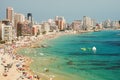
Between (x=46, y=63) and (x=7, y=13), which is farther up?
(x=7, y=13)

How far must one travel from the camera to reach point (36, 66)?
5306cm

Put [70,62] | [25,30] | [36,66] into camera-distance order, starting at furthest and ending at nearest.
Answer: [25,30], [70,62], [36,66]

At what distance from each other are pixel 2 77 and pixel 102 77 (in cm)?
1349

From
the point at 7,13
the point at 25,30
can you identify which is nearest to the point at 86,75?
the point at 25,30

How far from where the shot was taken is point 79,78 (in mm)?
42781

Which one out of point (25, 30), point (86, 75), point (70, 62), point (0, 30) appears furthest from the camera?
point (25, 30)

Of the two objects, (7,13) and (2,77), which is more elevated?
(7,13)

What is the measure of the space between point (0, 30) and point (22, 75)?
58376 millimetres

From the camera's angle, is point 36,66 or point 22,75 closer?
point 22,75

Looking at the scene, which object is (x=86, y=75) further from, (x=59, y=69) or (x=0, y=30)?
(x=0, y=30)

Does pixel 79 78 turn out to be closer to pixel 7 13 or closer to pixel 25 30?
pixel 25 30

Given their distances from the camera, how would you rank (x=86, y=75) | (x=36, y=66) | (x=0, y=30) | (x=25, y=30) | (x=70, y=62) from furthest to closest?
(x=25, y=30) < (x=0, y=30) < (x=70, y=62) < (x=36, y=66) < (x=86, y=75)

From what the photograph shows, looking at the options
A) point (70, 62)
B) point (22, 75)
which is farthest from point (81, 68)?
point (22, 75)

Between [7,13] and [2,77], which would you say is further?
[7,13]
